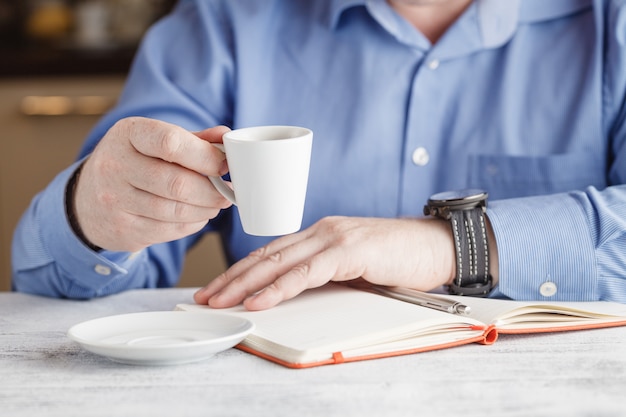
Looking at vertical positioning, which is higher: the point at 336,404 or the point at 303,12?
the point at 303,12

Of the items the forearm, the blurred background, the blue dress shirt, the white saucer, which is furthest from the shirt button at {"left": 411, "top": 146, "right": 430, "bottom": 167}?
the blurred background

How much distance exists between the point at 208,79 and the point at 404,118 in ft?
1.02

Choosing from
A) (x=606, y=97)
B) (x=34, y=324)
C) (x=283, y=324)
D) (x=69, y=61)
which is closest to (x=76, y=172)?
(x=34, y=324)

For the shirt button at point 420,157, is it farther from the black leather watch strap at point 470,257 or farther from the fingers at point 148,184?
the fingers at point 148,184

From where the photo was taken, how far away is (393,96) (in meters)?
1.39

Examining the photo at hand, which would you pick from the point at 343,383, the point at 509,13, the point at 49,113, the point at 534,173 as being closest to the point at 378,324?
the point at 343,383

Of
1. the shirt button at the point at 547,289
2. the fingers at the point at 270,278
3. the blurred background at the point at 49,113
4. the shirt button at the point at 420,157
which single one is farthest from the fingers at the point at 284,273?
the blurred background at the point at 49,113

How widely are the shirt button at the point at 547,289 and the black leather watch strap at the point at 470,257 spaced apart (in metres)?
0.06

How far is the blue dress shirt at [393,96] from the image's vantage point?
4.36 feet

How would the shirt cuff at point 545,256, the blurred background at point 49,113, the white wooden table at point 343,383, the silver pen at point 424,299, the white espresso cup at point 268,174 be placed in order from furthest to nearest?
the blurred background at point 49,113, the shirt cuff at point 545,256, the silver pen at point 424,299, the white espresso cup at point 268,174, the white wooden table at point 343,383

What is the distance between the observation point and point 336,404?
72cm

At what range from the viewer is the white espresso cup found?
32.6 inches

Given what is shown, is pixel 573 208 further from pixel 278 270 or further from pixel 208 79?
pixel 208 79

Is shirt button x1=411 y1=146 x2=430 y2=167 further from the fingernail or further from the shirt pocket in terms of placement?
the fingernail
